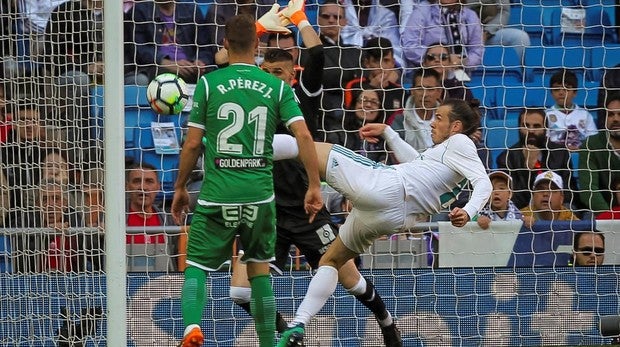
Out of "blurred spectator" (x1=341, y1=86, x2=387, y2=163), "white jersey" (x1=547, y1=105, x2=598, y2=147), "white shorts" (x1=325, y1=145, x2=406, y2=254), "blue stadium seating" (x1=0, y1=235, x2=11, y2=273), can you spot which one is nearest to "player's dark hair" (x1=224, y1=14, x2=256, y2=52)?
"white shorts" (x1=325, y1=145, x2=406, y2=254)

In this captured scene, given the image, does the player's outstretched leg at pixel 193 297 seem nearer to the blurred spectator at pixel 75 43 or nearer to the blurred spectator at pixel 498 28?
the blurred spectator at pixel 75 43

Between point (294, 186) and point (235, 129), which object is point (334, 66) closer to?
point (294, 186)

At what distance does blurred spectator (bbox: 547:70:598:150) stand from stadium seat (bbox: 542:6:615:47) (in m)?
0.95

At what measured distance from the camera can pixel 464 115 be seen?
23.0 feet

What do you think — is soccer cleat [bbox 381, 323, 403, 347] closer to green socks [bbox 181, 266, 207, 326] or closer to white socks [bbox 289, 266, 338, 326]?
white socks [bbox 289, 266, 338, 326]

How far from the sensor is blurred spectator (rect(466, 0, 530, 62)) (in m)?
10.4

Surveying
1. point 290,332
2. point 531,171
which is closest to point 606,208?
point 531,171

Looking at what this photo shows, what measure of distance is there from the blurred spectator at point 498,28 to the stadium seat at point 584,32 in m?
0.37

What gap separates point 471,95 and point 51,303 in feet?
14.4

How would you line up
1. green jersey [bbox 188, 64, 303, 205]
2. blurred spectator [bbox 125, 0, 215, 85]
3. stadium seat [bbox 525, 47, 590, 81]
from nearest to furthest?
green jersey [bbox 188, 64, 303, 205]
blurred spectator [bbox 125, 0, 215, 85]
stadium seat [bbox 525, 47, 590, 81]

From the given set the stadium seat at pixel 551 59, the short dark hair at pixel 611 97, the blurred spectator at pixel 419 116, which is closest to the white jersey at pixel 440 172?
the blurred spectator at pixel 419 116

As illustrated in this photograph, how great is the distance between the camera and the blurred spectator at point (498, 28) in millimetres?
10391

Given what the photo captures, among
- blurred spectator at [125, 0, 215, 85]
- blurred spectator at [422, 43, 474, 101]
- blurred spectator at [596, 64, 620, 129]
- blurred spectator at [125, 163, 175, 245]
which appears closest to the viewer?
blurred spectator at [125, 163, 175, 245]

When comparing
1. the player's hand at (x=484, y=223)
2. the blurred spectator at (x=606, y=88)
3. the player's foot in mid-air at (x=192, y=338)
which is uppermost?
the blurred spectator at (x=606, y=88)
